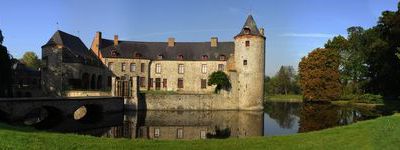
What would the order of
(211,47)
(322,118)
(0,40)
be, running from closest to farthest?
(322,118) < (0,40) < (211,47)

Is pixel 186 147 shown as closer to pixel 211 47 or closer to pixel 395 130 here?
pixel 395 130

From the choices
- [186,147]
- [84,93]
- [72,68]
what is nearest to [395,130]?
[186,147]

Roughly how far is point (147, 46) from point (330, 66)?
64.7ft

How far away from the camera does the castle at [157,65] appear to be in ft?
117

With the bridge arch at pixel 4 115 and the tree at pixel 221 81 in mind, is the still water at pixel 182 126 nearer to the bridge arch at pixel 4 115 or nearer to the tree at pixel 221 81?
the bridge arch at pixel 4 115

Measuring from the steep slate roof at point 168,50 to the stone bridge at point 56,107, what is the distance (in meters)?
12.4

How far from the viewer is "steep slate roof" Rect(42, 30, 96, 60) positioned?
118ft

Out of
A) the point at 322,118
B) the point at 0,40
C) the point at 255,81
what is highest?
the point at 0,40

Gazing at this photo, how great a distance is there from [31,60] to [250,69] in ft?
152

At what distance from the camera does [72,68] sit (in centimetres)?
3616

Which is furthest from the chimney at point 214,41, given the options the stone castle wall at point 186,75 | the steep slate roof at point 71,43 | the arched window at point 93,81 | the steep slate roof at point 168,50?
the arched window at point 93,81

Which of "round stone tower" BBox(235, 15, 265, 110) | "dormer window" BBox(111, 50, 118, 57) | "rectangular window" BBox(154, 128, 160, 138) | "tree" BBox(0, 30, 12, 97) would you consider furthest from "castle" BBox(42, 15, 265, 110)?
"rectangular window" BBox(154, 128, 160, 138)

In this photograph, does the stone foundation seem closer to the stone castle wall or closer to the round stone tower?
the round stone tower

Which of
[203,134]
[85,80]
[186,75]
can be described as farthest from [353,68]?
[203,134]
